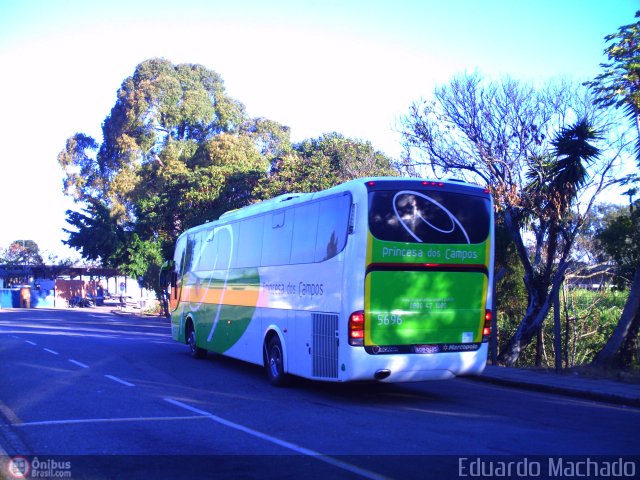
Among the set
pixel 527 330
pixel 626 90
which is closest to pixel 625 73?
pixel 626 90

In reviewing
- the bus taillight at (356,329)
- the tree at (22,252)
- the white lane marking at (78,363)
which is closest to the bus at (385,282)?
the bus taillight at (356,329)

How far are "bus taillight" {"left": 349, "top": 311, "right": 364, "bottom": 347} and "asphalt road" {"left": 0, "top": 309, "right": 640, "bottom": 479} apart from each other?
1125 mm

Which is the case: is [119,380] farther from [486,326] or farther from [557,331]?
[557,331]

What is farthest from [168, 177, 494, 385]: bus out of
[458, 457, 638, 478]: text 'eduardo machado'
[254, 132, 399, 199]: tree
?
[254, 132, 399, 199]: tree

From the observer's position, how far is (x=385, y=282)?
11031 millimetres

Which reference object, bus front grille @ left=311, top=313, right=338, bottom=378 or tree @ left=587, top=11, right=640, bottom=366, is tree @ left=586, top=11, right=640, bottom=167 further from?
bus front grille @ left=311, top=313, right=338, bottom=378

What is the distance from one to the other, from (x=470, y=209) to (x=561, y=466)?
5451mm

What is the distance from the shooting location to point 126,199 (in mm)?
51344

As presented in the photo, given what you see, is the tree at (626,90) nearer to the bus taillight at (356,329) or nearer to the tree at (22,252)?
the bus taillight at (356,329)

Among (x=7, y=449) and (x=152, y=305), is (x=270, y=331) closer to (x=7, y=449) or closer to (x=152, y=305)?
(x=7, y=449)

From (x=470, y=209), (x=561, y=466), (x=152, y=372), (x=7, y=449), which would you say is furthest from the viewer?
(x=152, y=372)

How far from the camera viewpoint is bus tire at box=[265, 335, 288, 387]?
13398mm

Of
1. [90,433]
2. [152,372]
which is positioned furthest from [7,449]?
[152,372]

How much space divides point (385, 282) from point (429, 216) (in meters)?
1.39
